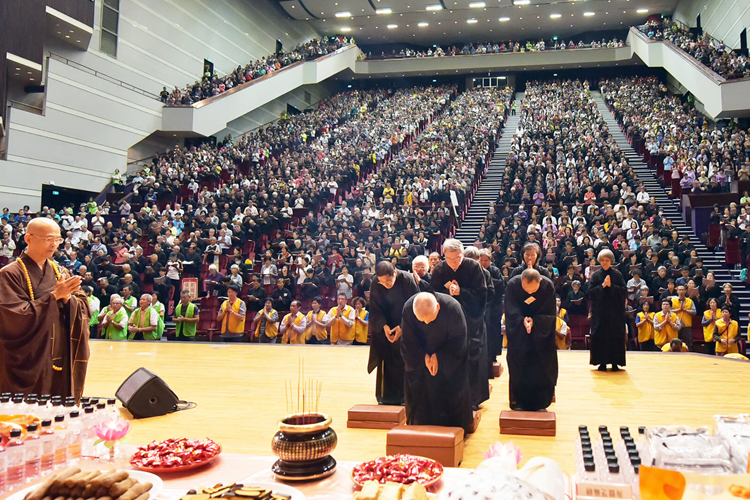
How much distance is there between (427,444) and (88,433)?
165 cm

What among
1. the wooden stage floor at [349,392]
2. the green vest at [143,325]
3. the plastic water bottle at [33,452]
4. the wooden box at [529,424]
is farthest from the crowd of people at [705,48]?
the plastic water bottle at [33,452]

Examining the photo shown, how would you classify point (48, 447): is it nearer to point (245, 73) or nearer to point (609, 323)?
point (609, 323)

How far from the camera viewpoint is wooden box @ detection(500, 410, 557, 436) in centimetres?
471

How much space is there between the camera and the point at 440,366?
14.2 feet

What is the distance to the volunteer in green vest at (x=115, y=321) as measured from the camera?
34.2 feet

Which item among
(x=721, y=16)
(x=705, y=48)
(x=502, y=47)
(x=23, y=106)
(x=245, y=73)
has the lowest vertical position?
(x=23, y=106)

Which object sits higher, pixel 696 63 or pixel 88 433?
pixel 696 63

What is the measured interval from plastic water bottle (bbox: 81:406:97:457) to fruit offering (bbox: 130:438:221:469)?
0.18 meters

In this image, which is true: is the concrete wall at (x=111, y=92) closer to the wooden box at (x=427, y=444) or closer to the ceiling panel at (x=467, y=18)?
A: the ceiling panel at (x=467, y=18)

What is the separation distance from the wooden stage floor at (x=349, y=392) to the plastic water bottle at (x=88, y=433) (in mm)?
2017

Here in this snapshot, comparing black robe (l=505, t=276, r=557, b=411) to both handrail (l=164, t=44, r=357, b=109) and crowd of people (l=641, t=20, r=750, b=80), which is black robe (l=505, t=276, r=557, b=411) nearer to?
crowd of people (l=641, t=20, r=750, b=80)

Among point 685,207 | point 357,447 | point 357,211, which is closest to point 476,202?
point 357,211

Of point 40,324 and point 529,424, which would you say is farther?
point 529,424

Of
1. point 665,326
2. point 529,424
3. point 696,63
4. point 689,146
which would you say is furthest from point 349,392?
point 696,63
